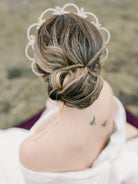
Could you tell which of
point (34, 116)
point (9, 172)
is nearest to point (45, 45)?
point (9, 172)

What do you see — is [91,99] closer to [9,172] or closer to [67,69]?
[67,69]

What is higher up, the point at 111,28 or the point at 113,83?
the point at 111,28

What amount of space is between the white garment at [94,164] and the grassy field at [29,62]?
2.32 ft

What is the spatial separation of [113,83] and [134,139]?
1.07m

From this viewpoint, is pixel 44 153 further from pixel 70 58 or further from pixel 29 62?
pixel 29 62

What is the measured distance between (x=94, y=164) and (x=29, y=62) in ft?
5.76

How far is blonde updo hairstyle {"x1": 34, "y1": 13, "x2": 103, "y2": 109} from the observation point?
2.67 feet

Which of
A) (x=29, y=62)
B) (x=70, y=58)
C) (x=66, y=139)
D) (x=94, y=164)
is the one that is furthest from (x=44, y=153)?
(x=29, y=62)

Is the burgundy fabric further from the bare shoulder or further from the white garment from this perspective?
the bare shoulder

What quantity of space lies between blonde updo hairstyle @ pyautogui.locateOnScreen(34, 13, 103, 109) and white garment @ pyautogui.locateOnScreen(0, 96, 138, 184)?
0.70ft

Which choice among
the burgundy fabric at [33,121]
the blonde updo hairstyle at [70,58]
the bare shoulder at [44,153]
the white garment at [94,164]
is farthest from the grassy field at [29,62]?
the blonde updo hairstyle at [70,58]

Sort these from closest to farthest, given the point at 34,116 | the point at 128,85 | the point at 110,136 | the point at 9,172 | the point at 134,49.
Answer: the point at 110,136, the point at 9,172, the point at 34,116, the point at 128,85, the point at 134,49

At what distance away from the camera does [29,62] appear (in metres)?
2.67

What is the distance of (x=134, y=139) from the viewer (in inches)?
57.4
